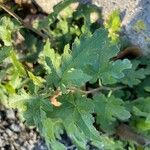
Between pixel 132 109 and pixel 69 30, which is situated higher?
pixel 69 30

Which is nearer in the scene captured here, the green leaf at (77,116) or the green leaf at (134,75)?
the green leaf at (77,116)

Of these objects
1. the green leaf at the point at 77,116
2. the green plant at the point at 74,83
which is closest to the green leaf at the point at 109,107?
the green plant at the point at 74,83

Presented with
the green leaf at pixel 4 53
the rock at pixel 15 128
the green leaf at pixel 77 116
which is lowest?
the rock at pixel 15 128

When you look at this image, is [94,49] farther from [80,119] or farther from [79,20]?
[79,20]

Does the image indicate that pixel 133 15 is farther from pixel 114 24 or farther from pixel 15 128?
pixel 15 128

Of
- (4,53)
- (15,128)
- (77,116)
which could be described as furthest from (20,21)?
(77,116)

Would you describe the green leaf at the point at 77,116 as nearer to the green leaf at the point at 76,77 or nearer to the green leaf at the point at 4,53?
the green leaf at the point at 76,77

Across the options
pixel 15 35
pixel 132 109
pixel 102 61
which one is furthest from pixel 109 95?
pixel 15 35
